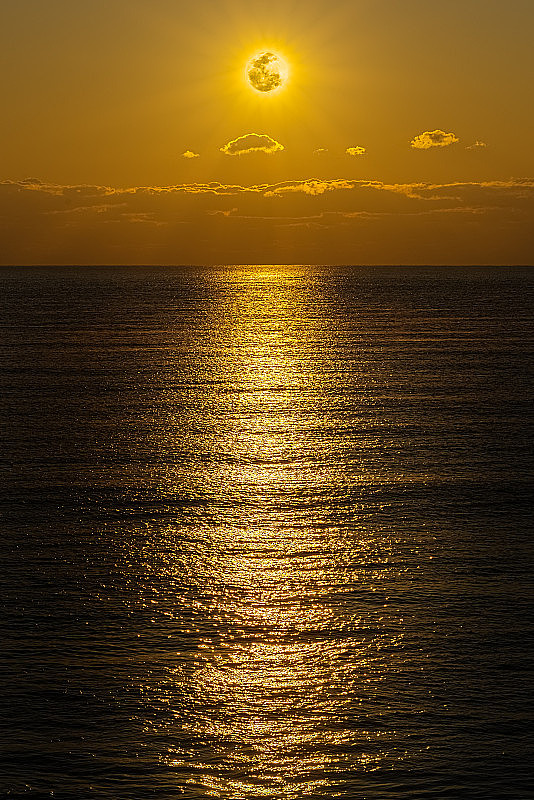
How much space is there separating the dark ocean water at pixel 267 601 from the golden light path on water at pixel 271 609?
7cm

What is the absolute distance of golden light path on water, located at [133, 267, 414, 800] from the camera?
18266mm

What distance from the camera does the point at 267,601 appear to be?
2541 centimetres

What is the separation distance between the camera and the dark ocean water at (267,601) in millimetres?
18078

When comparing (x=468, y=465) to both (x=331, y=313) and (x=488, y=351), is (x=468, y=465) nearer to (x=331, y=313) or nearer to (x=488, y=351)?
(x=488, y=351)

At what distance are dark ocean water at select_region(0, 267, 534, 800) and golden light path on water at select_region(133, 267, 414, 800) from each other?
7 cm

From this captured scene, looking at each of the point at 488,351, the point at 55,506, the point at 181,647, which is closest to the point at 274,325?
the point at 488,351

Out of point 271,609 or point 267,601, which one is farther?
point 267,601

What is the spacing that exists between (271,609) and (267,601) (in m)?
0.52

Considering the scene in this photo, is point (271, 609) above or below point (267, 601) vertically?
below

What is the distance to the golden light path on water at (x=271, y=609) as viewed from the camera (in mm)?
18266

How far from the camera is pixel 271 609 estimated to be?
2491cm

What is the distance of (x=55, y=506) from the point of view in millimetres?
34938

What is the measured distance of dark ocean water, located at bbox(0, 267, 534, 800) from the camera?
712 inches

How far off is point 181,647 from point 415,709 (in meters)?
5.97
